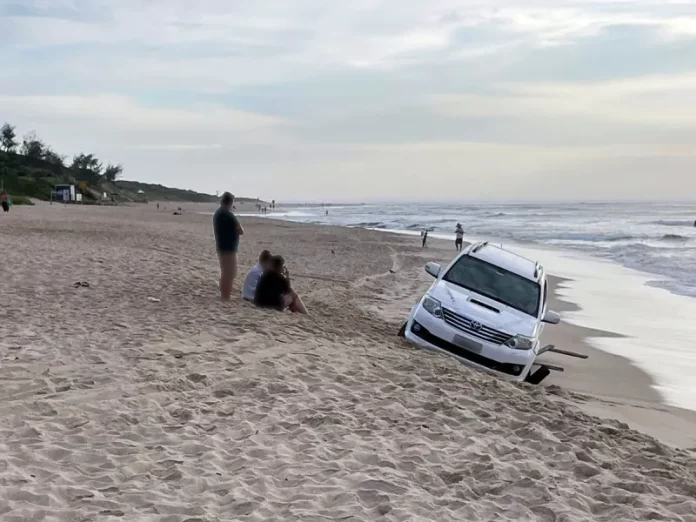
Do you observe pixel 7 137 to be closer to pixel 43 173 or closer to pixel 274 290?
pixel 43 173

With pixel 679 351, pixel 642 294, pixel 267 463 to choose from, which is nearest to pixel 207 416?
pixel 267 463

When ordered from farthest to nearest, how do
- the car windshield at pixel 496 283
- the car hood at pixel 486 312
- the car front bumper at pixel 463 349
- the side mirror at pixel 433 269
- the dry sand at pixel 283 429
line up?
1. the side mirror at pixel 433 269
2. the car windshield at pixel 496 283
3. the car hood at pixel 486 312
4. the car front bumper at pixel 463 349
5. the dry sand at pixel 283 429

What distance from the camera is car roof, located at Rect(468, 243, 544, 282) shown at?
33.7ft

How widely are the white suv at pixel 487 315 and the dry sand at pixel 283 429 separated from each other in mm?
428

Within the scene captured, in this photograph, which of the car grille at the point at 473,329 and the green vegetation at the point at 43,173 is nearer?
Result: the car grille at the point at 473,329

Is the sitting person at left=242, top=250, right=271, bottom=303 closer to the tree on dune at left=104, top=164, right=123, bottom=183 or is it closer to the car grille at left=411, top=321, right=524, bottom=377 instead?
the car grille at left=411, top=321, right=524, bottom=377

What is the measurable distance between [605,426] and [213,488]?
156 inches

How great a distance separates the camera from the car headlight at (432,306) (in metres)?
9.25

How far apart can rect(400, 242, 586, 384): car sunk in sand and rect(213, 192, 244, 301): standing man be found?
3174mm

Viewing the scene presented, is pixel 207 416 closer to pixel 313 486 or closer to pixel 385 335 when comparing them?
pixel 313 486

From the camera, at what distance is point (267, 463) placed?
4.91 meters

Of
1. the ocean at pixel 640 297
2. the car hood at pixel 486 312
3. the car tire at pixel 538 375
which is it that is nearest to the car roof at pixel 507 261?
the car hood at pixel 486 312

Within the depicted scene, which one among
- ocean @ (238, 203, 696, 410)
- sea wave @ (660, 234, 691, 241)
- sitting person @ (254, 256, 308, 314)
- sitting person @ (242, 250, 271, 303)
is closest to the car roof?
ocean @ (238, 203, 696, 410)

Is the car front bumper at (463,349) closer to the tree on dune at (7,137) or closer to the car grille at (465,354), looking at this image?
the car grille at (465,354)
